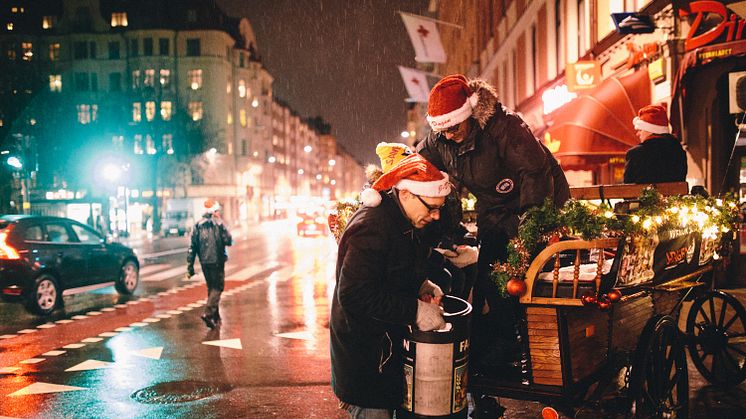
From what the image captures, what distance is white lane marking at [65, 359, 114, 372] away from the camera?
7.25 meters

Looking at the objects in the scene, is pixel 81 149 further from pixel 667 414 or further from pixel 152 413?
pixel 667 414

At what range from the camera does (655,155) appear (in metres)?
5.64

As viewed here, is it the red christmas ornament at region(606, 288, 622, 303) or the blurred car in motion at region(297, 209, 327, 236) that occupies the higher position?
the red christmas ornament at region(606, 288, 622, 303)

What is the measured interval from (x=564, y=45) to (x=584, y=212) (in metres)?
16.1

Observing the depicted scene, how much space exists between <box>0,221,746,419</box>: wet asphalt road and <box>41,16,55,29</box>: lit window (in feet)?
211

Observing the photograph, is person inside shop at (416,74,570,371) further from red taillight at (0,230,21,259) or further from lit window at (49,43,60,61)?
lit window at (49,43,60,61)

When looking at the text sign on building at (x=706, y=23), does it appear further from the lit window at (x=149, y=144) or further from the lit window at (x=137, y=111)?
the lit window at (x=137, y=111)

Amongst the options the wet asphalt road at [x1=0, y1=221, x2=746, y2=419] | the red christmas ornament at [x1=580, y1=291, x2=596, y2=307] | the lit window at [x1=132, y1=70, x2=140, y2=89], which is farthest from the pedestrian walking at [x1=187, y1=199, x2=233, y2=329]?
the lit window at [x1=132, y1=70, x2=140, y2=89]

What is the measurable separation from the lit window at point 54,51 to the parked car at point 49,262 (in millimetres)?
62447

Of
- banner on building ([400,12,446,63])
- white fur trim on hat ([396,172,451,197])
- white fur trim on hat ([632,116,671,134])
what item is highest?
banner on building ([400,12,446,63])

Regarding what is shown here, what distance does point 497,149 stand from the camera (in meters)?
4.25

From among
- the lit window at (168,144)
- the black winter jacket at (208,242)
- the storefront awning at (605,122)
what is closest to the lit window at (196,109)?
the lit window at (168,144)

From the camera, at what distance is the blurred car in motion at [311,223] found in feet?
116

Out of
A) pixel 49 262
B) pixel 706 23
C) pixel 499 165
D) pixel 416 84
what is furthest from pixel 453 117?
pixel 416 84
